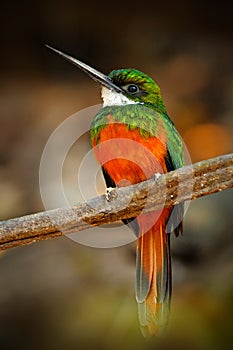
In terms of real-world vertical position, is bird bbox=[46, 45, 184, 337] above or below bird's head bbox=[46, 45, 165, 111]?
below

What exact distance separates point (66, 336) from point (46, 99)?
123 centimetres

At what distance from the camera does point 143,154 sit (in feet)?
6.34

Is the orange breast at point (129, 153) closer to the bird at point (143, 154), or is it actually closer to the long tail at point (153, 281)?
the bird at point (143, 154)

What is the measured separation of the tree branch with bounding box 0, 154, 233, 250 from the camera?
1.51 m

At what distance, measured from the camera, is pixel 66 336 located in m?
3.00

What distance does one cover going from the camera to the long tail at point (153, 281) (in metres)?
1.85

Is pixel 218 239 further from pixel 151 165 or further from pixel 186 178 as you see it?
pixel 186 178

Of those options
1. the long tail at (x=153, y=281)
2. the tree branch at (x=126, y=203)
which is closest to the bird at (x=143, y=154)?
the long tail at (x=153, y=281)

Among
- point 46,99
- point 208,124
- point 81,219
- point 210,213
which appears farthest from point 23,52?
point 81,219

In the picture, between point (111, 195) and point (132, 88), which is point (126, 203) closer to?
point (111, 195)

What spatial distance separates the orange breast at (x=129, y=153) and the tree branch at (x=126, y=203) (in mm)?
312

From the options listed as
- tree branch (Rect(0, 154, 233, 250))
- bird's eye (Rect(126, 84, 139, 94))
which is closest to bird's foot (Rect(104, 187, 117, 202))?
tree branch (Rect(0, 154, 233, 250))

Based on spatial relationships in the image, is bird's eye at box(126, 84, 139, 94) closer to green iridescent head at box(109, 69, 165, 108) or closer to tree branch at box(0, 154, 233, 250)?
green iridescent head at box(109, 69, 165, 108)

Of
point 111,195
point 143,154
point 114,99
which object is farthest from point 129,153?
point 111,195
